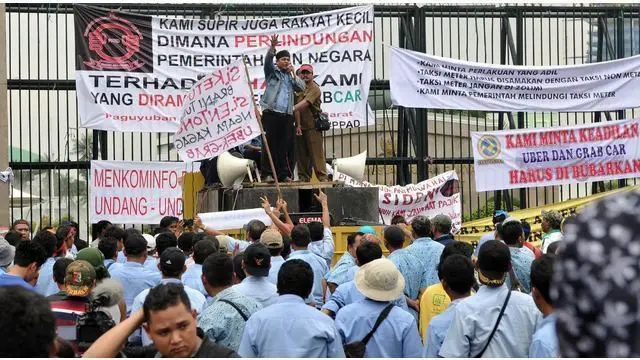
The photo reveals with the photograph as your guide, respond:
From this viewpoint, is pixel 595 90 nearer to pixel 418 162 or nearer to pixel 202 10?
pixel 418 162

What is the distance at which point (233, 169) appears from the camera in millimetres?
13383

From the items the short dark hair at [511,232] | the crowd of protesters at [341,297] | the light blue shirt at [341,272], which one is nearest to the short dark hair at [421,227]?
the crowd of protesters at [341,297]

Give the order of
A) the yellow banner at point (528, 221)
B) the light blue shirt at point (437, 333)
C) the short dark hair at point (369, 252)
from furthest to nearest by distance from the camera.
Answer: the yellow banner at point (528, 221) → the short dark hair at point (369, 252) → the light blue shirt at point (437, 333)

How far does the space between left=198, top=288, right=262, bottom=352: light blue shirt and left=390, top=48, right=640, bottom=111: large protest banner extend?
1104 cm

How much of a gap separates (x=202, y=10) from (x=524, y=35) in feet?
16.5

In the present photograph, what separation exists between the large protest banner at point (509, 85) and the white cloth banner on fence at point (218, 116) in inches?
166

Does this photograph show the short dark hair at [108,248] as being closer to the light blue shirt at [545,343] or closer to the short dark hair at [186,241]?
the short dark hair at [186,241]

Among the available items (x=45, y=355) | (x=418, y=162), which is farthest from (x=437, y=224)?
(x=418, y=162)

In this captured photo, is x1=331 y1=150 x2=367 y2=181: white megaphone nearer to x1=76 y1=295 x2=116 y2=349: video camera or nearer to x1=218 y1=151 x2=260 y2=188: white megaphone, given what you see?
x1=218 y1=151 x2=260 y2=188: white megaphone

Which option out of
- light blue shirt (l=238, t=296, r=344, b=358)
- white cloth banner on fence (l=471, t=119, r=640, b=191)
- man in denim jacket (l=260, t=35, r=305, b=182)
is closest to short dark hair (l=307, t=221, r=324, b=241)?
light blue shirt (l=238, t=296, r=344, b=358)

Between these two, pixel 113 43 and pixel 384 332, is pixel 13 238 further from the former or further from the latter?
pixel 113 43

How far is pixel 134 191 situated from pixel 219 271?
1123cm

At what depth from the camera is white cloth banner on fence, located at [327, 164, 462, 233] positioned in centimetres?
1462

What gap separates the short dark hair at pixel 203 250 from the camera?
714 cm
